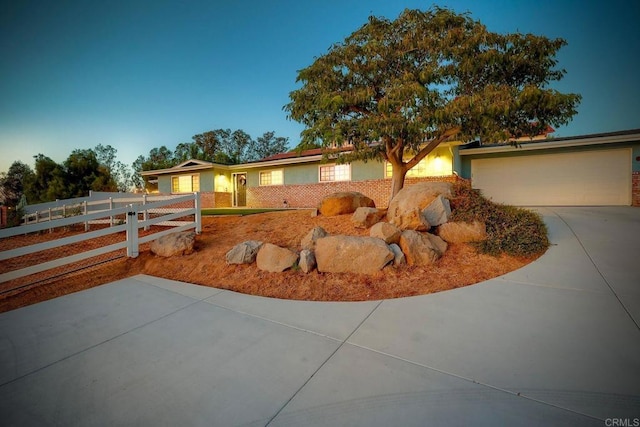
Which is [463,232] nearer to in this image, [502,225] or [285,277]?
[502,225]

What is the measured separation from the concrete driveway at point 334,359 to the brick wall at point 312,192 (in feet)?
35.8

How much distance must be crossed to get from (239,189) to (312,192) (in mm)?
7209

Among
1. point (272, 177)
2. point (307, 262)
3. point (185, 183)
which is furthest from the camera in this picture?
point (185, 183)

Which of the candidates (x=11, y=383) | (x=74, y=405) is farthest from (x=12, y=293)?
(x=74, y=405)

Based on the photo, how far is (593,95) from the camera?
16484mm

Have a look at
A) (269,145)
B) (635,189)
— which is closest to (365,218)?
(635,189)

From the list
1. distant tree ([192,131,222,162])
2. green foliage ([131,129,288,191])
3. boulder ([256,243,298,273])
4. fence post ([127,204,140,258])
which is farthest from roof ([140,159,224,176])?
distant tree ([192,131,222,162])

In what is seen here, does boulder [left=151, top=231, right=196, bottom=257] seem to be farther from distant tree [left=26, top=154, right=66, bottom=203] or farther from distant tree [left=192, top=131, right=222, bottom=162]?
distant tree [left=192, top=131, right=222, bottom=162]

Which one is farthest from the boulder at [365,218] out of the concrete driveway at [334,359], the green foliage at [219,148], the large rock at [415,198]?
the green foliage at [219,148]

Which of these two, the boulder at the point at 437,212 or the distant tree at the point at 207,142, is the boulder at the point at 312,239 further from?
the distant tree at the point at 207,142

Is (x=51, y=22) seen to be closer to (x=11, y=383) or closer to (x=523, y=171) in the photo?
(x=11, y=383)

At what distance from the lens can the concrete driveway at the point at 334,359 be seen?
1.59 metres

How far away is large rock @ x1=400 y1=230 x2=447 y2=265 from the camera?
428 cm

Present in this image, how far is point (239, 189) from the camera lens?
20.4 meters
